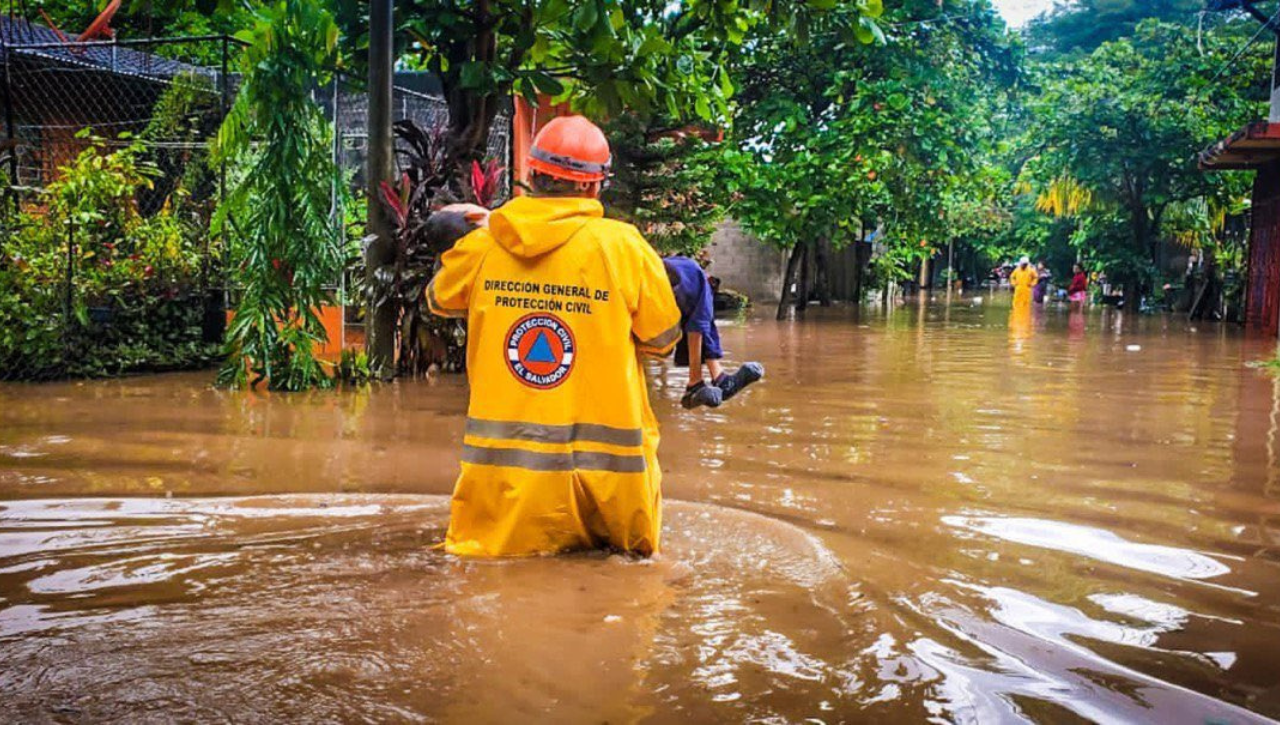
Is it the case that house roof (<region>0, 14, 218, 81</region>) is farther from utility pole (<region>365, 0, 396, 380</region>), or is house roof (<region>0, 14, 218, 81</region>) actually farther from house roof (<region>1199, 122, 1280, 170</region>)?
house roof (<region>1199, 122, 1280, 170</region>)

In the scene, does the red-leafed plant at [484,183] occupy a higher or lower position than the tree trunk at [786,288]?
higher

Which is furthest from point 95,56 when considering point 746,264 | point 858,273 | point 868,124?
point 858,273

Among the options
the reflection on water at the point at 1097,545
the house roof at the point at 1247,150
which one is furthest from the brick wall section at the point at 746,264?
the reflection on water at the point at 1097,545

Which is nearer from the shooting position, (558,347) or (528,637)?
(528,637)

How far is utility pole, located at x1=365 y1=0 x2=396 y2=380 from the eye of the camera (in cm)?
862

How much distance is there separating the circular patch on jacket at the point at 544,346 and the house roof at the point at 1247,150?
18.8 meters

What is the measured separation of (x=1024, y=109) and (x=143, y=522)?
1211 inches

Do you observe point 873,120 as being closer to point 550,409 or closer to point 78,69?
point 78,69

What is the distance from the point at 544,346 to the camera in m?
4.09

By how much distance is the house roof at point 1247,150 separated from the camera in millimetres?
19406

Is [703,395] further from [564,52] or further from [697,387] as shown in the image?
[564,52]

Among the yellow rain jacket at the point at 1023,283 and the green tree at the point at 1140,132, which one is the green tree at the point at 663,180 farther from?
the yellow rain jacket at the point at 1023,283

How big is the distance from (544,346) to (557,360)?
7cm

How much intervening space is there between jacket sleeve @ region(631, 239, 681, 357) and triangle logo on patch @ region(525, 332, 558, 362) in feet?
1.01
